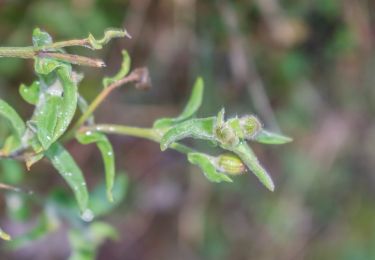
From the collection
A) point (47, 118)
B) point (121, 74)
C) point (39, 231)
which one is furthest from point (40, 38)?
point (39, 231)

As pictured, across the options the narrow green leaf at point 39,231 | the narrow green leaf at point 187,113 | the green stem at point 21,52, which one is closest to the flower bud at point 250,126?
the narrow green leaf at point 187,113

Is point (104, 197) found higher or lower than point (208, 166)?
higher

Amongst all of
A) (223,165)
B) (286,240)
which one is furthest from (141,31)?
(223,165)

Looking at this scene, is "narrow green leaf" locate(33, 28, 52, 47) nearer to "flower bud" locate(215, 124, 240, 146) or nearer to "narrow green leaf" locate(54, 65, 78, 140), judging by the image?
"narrow green leaf" locate(54, 65, 78, 140)

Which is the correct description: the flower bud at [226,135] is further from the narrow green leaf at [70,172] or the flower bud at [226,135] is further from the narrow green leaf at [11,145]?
the narrow green leaf at [11,145]

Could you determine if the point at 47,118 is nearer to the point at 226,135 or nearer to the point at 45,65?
the point at 45,65

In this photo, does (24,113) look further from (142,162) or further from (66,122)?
(66,122)
